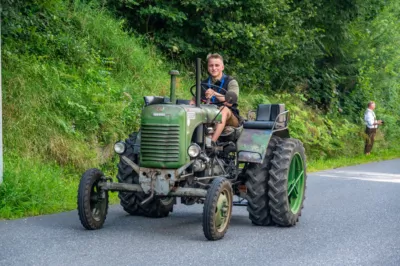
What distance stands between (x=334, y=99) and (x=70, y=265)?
64.0ft

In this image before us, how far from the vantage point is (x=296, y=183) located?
Result: 10891mm

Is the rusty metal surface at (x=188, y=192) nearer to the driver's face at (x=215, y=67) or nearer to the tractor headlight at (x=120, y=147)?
the tractor headlight at (x=120, y=147)

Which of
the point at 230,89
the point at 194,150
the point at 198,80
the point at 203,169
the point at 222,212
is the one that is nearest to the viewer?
the point at 222,212

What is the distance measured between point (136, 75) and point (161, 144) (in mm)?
8918

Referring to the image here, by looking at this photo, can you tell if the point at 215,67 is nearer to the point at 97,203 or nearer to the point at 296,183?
the point at 296,183

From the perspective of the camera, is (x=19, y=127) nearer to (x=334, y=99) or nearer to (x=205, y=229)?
(x=205, y=229)

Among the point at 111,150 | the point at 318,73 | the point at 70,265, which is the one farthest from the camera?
the point at 318,73

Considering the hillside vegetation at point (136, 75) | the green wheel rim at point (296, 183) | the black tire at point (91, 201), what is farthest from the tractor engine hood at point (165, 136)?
the hillside vegetation at point (136, 75)

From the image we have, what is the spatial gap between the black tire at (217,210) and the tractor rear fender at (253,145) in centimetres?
96

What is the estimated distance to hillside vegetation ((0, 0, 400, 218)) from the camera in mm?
13062

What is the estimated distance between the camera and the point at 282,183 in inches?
388

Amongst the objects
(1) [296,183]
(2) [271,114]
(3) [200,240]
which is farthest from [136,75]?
(3) [200,240]

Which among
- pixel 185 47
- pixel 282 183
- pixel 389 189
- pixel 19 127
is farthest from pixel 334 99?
pixel 282 183

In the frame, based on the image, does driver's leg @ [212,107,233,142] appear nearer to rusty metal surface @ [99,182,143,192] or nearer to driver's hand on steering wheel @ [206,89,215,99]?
driver's hand on steering wheel @ [206,89,215,99]
